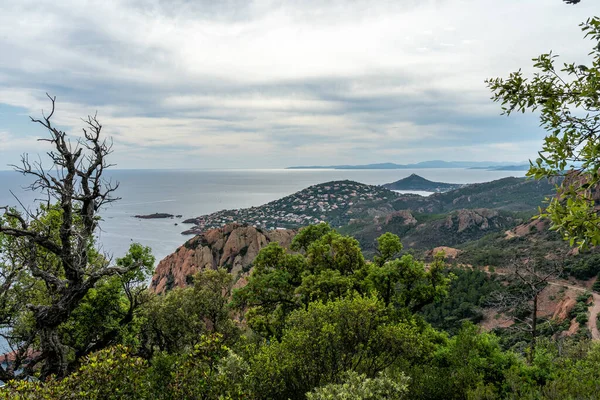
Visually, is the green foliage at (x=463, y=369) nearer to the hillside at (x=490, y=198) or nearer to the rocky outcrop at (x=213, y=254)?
the rocky outcrop at (x=213, y=254)

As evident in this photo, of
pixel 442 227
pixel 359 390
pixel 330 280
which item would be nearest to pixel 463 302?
pixel 330 280

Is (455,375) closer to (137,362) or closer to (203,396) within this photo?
(203,396)

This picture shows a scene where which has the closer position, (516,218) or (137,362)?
(137,362)

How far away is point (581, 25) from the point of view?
530cm

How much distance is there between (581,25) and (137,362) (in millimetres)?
10741

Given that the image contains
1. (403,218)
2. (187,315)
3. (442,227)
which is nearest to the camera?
(187,315)

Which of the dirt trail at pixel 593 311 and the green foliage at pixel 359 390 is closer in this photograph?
the green foliage at pixel 359 390

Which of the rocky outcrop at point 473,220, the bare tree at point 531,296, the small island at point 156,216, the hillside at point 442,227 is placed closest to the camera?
the bare tree at point 531,296

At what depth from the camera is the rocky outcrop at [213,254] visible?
5899cm

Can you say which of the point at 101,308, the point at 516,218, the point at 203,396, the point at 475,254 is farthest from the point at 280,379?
the point at 516,218

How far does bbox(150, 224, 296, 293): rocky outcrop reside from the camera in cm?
5899

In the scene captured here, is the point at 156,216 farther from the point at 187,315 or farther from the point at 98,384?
the point at 98,384

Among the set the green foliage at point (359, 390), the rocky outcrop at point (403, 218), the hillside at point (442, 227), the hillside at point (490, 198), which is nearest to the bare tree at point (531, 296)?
the green foliage at point (359, 390)

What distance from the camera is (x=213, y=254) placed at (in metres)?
62.5
